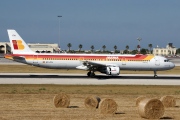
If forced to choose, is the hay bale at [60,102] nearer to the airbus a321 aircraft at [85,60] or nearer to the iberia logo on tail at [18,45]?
the airbus a321 aircraft at [85,60]

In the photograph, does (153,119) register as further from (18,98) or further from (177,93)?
(177,93)

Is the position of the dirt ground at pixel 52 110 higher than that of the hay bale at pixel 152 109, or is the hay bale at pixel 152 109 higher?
the hay bale at pixel 152 109

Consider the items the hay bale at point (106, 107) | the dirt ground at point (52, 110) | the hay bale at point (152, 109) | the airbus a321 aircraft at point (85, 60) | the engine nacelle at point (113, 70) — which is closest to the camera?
the hay bale at point (152, 109)

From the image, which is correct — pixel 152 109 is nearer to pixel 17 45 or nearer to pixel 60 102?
pixel 60 102

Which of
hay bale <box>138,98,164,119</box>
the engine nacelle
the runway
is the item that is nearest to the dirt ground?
hay bale <box>138,98,164,119</box>

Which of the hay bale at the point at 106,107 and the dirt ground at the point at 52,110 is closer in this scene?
the dirt ground at the point at 52,110

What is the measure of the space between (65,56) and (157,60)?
1341cm

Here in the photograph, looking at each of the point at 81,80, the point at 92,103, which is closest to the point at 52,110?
the point at 92,103

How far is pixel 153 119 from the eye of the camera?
19.9 metres

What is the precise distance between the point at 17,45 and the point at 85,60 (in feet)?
33.0

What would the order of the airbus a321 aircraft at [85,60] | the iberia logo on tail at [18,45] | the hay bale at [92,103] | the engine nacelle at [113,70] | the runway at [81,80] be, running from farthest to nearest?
the iberia logo on tail at [18,45]
the airbus a321 aircraft at [85,60]
the engine nacelle at [113,70]
the runway at [81,80]
the hay bale at [92,103]

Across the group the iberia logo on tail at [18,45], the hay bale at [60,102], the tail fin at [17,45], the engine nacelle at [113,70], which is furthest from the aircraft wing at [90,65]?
the hay bale at [60,102]

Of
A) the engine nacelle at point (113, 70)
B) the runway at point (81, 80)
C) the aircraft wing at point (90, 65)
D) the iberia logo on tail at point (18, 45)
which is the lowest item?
the runway at point (81, 80)

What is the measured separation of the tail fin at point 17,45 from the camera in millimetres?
57494
